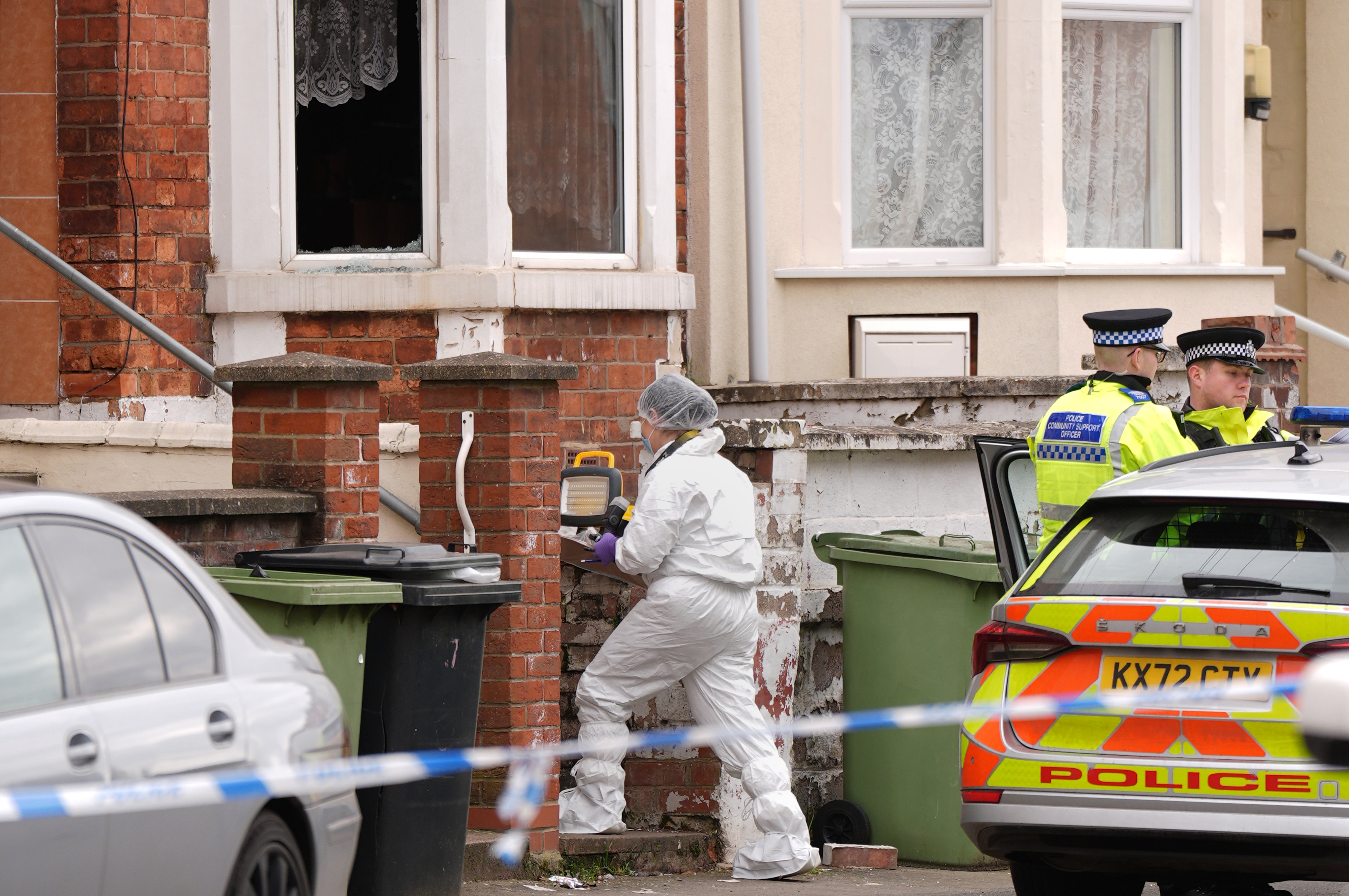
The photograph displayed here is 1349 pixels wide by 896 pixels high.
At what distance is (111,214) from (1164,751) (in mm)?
6008

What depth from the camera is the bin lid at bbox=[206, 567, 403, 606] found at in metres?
5.54

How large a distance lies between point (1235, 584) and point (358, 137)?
5.64 meters

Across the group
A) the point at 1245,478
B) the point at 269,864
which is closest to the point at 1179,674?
the point at 1245,478

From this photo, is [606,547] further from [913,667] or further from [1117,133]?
[1117,133]

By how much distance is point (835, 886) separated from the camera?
23.4ft

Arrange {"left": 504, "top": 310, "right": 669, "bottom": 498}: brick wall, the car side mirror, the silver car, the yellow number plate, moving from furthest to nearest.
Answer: {"left": 504, "top": 310, "right": 669, "bottom": 498}: brick wall → the yellow number plate → the silver car → the car side mirror

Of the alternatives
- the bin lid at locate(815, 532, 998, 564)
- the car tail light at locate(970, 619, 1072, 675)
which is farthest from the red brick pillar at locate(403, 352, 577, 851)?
the car tail light at locate(970, 619, 1072, 675)

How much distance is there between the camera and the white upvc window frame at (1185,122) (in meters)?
10.6

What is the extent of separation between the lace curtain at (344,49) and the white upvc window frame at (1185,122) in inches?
157

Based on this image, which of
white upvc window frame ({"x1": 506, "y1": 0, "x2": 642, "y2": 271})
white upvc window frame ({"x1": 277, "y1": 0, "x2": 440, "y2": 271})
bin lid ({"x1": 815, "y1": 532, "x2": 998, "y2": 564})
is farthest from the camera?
white upvc window frame ({"x1": 506, "y1": 0, "x2": 642, "y2": 271})

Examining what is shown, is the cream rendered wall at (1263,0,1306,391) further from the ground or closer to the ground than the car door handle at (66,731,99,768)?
further from the ground

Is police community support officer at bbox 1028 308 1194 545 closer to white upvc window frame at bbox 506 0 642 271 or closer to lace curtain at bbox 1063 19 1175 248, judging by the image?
white upvc window frame at bbox 506 0 642 271

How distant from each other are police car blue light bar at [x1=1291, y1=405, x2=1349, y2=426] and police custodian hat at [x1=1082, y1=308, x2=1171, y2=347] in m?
0.56

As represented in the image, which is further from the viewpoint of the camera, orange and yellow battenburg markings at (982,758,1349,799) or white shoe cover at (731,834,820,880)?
white shoe cover at (731,834,820,880)
